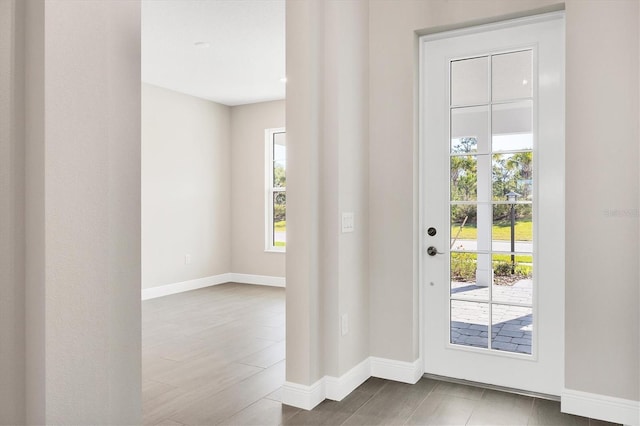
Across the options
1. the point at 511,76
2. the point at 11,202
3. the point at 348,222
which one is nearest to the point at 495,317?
the point at 348,222

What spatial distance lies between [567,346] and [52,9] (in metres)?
2.71

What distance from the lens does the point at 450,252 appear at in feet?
9.86

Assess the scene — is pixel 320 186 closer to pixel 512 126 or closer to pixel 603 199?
pixel 512 126

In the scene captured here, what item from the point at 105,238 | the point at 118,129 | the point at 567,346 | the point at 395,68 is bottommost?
the point at 567,346

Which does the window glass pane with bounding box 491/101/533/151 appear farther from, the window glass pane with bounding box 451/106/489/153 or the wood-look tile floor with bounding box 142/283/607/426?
the wood-look tile floor with bounding box 142/283/607/426

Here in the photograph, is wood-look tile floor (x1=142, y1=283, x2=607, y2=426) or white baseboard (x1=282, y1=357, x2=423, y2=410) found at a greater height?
white baseboard (x1=282, y1=357, x2=423, y2=410)

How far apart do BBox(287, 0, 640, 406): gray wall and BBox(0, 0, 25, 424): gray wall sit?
1.55m

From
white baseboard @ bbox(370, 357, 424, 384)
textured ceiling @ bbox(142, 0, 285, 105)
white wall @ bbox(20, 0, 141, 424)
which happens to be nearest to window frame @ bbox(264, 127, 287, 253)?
textured ceiling @ bbox(142, 0, 285, 105)

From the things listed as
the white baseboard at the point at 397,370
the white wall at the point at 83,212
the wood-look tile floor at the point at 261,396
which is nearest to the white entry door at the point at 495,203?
the white baseboard at the point at 397,370

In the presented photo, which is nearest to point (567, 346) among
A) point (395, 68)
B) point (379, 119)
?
point (379, 119)

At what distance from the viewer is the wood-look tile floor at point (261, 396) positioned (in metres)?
2.46

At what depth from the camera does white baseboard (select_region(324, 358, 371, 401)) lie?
269 centimetres

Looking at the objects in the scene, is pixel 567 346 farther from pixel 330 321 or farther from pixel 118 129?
pixel 118 129

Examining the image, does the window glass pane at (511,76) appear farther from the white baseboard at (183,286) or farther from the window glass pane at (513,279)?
the white baseboard at (183,286)
